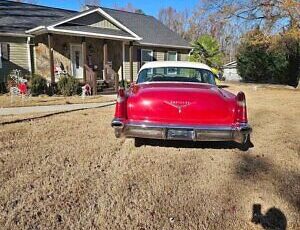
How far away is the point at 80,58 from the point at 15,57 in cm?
401

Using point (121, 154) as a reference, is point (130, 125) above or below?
above

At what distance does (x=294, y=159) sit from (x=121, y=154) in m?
3.02

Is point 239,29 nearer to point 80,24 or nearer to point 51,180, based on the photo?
point 80,24

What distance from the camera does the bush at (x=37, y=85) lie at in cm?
1592

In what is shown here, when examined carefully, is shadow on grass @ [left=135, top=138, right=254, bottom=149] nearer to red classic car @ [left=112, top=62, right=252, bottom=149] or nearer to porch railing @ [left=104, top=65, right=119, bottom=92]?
red classic car @ [left=112, top=62, right=252, bottom=149]

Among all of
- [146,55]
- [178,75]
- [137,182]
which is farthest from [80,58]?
[137,182]

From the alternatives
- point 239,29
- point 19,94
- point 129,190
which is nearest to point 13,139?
point 129,190

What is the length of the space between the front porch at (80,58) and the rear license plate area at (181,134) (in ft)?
40.3

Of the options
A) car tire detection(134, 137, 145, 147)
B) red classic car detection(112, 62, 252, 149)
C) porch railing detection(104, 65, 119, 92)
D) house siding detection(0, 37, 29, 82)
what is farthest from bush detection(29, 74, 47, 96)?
red classic car detection(112, 62, 252, 149)

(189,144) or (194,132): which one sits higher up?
(194,132)

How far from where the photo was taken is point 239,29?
2666 centimetres

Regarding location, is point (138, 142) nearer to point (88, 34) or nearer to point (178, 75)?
point (178, 75)

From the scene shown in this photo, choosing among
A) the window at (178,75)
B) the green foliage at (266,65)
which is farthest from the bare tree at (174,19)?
the window at (178,75)

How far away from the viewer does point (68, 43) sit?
62.8 feet
